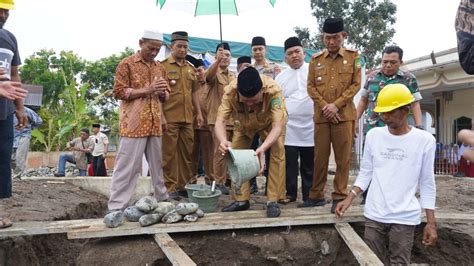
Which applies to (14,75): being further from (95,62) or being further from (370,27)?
(95,62)

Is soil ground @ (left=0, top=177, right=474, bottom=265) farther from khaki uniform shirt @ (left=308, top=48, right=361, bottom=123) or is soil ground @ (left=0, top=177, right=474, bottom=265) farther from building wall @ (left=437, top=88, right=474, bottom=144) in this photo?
building wall @ (left=437, top=88, right=474, bottom=144)

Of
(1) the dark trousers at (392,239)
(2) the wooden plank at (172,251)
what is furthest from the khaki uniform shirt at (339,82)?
(2) the wooden plank at (172,251)

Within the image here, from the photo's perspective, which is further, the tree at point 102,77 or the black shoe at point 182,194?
the tree at point 102,77

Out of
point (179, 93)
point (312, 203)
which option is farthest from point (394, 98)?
point (179, 93)

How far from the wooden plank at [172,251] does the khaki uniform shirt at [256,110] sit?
1.31m

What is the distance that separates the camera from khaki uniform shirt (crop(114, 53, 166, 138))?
4117mm

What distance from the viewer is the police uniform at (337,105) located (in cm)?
407

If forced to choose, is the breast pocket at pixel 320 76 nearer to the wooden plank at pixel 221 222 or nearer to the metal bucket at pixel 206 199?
the wooden plank at pixel 221 222

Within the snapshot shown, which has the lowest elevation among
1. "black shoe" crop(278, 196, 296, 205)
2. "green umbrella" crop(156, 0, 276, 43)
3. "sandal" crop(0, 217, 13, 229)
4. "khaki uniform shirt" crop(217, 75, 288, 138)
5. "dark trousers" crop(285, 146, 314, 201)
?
"sandal" crop(0, 217, 13, 229)

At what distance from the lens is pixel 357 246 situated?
10.7ft

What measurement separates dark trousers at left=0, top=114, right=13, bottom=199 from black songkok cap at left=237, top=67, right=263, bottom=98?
6.79 feet

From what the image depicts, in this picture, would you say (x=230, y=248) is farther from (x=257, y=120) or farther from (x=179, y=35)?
(x=179, y=35)

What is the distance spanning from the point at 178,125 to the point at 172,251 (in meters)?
2.17

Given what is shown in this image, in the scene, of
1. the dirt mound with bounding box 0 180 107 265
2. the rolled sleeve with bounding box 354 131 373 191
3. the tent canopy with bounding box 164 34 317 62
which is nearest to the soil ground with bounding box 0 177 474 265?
the dirt mound with bounding box 0 180 107 265
